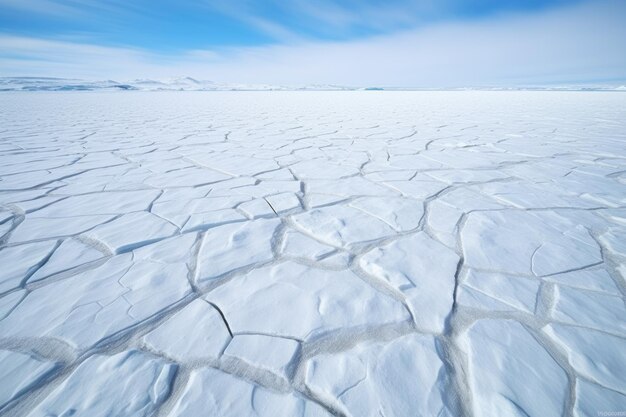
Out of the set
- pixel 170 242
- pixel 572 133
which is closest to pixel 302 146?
pixel 170 242

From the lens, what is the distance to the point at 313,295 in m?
0.99

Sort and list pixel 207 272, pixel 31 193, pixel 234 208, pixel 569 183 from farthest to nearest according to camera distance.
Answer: pixel 569 183 → pixel 31 193 → pixel 234 208 → pixel 207 272

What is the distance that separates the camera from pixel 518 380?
711 millimetres

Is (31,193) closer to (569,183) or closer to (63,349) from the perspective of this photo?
(63,349)

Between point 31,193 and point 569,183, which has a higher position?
point 31,193

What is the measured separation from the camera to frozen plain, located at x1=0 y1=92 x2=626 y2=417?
0.69 meters

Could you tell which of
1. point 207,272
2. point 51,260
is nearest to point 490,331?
point 207,272

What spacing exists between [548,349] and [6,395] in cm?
136

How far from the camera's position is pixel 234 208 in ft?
5.49

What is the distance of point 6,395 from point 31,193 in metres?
1.72

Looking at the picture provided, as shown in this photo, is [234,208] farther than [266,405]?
Yes

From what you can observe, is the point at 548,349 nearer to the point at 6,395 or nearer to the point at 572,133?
the point at 6,395

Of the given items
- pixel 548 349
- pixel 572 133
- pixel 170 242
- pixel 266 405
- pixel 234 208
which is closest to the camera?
pixel 266 405

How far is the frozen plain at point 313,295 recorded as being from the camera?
69cm
